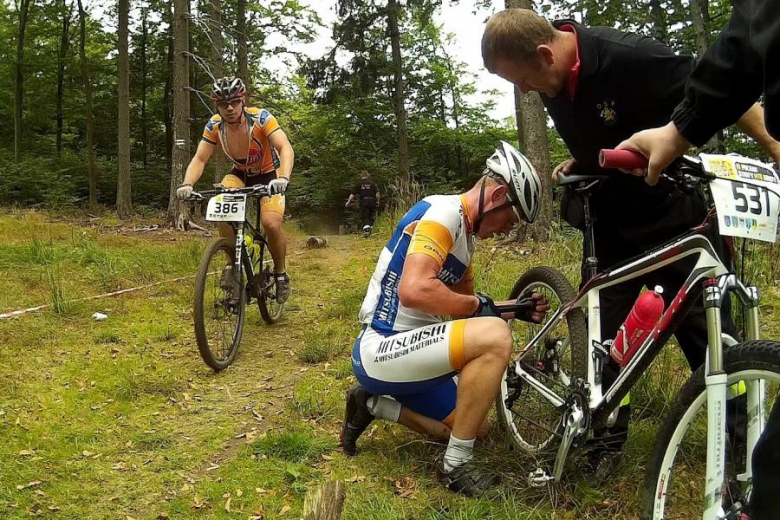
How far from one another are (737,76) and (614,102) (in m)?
1.32

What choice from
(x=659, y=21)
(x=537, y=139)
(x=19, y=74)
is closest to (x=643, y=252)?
(x=537, y=139)

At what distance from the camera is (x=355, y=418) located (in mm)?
2818

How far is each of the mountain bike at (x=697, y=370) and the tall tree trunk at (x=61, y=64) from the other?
22.0 meters

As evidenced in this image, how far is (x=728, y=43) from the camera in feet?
3.14

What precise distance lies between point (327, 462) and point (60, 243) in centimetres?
655

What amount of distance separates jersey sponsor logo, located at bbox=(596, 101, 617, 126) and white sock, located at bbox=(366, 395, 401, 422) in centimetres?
154

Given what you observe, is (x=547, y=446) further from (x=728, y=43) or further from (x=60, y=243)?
(x=60, y=243)

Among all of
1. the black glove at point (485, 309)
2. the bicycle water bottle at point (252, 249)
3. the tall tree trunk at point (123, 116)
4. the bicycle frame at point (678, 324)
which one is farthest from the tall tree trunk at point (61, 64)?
the bicycle frame at point (678, 324)

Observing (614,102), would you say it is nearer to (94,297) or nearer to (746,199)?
(746,199)

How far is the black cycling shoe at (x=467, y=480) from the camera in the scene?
2.36 m

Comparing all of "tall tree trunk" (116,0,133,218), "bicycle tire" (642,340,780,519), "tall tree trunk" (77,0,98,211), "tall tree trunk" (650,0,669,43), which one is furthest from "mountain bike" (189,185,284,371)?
"tall tree trunk" (77,0,98,211)

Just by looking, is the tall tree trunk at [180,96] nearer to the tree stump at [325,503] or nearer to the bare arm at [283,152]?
the bare arm at [283,152]

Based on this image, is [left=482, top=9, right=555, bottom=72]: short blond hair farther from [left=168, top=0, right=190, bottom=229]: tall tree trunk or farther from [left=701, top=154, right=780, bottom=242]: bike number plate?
[left=168, top=0, right=190, bottom=229]: tall tree trunk

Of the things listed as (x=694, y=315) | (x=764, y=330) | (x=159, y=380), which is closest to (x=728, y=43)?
(x=694, y=315)
